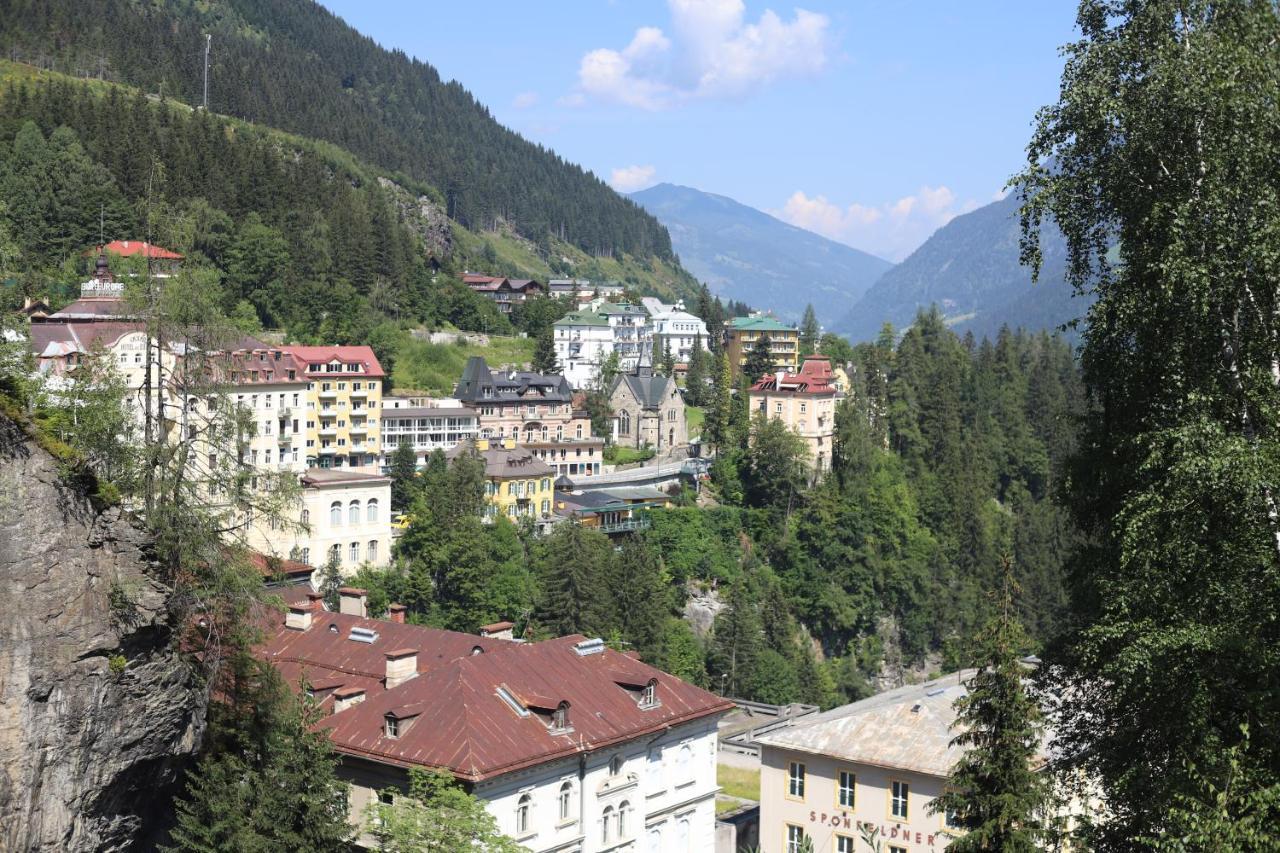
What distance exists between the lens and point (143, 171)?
317ft

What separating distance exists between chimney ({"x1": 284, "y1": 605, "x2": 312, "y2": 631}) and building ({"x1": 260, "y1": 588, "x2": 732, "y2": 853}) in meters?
0.04

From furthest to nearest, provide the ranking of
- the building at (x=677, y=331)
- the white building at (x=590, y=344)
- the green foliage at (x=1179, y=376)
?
the building at (x=677, y=331), the white building at (x=590, y=344), the green foliage at (x=1179, y=376)

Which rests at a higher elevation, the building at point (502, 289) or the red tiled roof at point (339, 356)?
the building at point (502, 289)

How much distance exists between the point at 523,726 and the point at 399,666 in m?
4.04

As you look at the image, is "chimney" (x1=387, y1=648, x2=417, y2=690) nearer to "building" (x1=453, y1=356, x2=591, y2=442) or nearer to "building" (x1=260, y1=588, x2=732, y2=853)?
"building" (x1=260, y1=588, x2=732, y2=853)

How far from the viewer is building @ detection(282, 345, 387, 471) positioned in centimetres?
7831

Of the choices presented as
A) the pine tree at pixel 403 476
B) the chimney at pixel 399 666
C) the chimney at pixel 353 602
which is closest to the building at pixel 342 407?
the pine tree at pixel 403 476

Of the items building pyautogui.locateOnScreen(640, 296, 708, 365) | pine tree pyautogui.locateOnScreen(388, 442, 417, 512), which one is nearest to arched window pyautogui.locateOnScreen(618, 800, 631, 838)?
pine tree pyautogui.locateOnScreen(388, 442, 417, 512)

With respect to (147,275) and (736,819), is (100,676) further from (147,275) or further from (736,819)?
(736,819)

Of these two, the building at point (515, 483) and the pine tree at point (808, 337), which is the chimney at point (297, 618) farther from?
the pine tree at point (808, 337)

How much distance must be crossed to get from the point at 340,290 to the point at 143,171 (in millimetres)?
16301

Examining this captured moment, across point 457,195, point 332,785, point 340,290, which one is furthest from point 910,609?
point 457,195

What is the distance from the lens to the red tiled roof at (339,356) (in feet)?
261

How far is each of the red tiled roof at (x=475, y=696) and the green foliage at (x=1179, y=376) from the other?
14.6 metres
